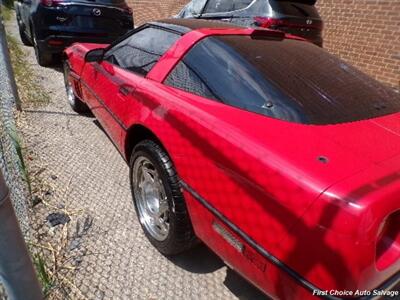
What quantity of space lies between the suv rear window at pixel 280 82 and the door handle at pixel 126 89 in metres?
0.40

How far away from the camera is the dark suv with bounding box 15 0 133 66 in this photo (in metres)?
5.66

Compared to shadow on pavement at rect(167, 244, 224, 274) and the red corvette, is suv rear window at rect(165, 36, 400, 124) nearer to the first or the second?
the red corvette

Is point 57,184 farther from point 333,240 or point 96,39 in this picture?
point 96,39


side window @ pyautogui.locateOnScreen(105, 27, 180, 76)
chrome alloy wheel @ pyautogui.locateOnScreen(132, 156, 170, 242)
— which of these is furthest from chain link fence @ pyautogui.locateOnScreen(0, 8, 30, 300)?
side window @ pyautogui.locateOnScreen(105, 27, 180, 76)

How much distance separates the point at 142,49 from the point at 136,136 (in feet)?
2.61

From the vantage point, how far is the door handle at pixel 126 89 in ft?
8.81

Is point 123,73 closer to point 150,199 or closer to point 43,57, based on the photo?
point 150,199

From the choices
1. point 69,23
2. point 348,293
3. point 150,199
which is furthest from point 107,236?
point 69,23

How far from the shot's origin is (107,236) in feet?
8.57

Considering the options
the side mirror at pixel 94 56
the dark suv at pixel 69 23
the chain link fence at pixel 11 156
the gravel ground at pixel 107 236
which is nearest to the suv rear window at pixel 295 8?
the dark suv at pixel 69 23

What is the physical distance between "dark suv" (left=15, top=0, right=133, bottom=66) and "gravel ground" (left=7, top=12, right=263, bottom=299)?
214cm

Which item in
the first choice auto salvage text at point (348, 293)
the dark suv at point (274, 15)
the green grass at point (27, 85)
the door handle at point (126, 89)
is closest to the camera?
the first choice auto salvage text at point (348, 293)

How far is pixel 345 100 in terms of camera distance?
2037 millimetres

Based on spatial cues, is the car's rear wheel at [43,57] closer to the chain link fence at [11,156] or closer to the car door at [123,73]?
the chain link fence at [11,156]
